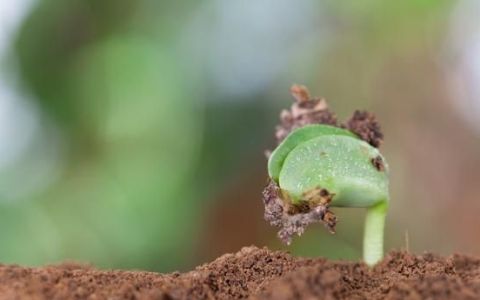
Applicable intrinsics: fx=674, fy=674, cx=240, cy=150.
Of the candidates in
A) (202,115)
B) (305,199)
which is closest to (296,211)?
(305,199)

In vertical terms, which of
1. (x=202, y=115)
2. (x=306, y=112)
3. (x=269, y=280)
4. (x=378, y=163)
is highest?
(x=202, y=115)

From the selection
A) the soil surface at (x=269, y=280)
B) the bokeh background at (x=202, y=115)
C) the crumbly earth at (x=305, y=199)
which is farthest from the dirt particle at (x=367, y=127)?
the bokeh background at (x=202, y=115)

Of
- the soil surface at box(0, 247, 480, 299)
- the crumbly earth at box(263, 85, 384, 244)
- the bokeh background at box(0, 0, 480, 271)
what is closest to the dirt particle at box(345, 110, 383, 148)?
the crumbly earth at box(263, 85, 384, 244)

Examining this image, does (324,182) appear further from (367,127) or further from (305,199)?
(367,127)

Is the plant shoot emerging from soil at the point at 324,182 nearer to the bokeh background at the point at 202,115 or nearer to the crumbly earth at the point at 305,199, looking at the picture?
the crumbly earth at the point at 305,199

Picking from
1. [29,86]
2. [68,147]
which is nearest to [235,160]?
[68,147]

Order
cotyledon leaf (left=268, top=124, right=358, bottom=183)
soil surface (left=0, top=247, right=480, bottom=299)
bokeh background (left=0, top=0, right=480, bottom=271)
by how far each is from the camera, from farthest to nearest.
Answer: bokeh background (left=0, top=0, right=480, bottom=271) → cotyledon leaf (left=268, top=124, right=358, bottom=183) → soil surface (left=0, top=247, right=480, bottom=299)

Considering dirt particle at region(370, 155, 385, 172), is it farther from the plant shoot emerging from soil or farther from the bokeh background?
the bokeh background

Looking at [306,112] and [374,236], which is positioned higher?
[306,112]

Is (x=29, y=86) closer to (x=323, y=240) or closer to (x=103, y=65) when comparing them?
(x=103, y=65)
